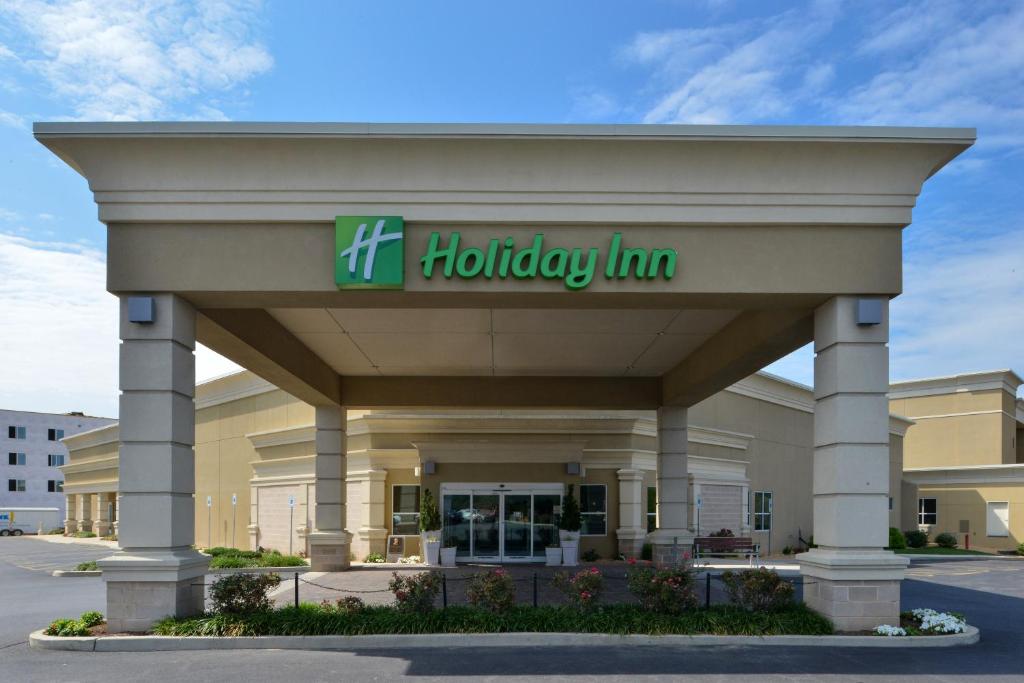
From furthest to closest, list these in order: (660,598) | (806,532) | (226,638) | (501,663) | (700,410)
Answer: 1. (806,532)
2. (700,410)
3. (660,598)
4. (226,638)
5. (501,663)

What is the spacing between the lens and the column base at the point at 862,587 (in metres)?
12.6

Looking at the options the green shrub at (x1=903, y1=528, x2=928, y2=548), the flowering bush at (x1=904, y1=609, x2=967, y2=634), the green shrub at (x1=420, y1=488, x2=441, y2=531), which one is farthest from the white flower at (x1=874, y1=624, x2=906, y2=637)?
the green shrub at (x1=903, y1=528, x2=928, y2=548)

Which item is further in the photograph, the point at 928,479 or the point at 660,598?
the point at 928,479

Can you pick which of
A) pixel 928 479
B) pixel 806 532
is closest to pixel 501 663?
pixel 806 532

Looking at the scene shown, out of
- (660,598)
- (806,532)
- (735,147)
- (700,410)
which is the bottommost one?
(806,532)

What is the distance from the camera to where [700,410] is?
32.5 meters

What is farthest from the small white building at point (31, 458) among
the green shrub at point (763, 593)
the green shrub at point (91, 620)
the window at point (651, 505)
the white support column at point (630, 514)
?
the green shrub at point (763, 593)

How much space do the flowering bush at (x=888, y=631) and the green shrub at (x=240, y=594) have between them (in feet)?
30.5

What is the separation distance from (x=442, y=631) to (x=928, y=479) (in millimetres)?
38936

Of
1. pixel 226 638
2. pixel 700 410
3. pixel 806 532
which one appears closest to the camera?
pixel 226 638

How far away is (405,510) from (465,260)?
16.6 meters

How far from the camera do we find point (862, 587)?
12.7 metres

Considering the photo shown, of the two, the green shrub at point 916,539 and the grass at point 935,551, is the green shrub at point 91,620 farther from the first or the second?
the green shrub at point 916,539

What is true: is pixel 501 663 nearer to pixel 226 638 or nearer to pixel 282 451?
pixel 226 638
